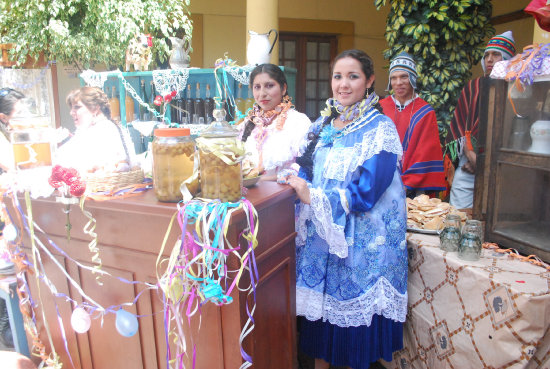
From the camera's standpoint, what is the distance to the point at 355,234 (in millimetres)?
1748

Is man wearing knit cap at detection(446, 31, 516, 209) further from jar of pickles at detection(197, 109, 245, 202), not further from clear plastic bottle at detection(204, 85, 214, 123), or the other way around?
clear plastic bottle at detection(204, 85, 214, 123)

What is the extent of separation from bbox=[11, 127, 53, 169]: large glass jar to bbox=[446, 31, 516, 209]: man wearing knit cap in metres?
2.64

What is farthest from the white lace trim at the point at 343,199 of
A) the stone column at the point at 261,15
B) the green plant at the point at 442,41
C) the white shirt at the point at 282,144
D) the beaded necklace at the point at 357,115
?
the stone column at the point at 261,15

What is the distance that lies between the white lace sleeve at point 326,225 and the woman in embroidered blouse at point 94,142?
2.29ft

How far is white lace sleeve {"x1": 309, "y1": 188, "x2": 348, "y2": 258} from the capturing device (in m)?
1.55

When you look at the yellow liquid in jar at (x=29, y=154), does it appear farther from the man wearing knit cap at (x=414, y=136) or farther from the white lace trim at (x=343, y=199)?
the man wearing knit cap at (x=414, y=136)

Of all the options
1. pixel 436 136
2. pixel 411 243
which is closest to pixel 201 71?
pixel 436 136

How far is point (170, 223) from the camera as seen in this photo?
96cm

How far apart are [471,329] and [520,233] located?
1.63 ft

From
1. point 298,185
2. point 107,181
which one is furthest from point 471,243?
point 107,181

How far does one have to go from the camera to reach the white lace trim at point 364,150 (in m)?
1.65

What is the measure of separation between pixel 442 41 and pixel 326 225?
363 centimetres

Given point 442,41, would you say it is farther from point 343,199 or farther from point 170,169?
point 170,169

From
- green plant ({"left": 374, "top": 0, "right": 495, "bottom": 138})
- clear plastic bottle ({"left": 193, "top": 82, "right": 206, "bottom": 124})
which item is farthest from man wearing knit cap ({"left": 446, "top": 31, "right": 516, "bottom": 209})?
clear plastic bottle ({"left": 193, "top": 82, "right": 206, "bottom": 124})
